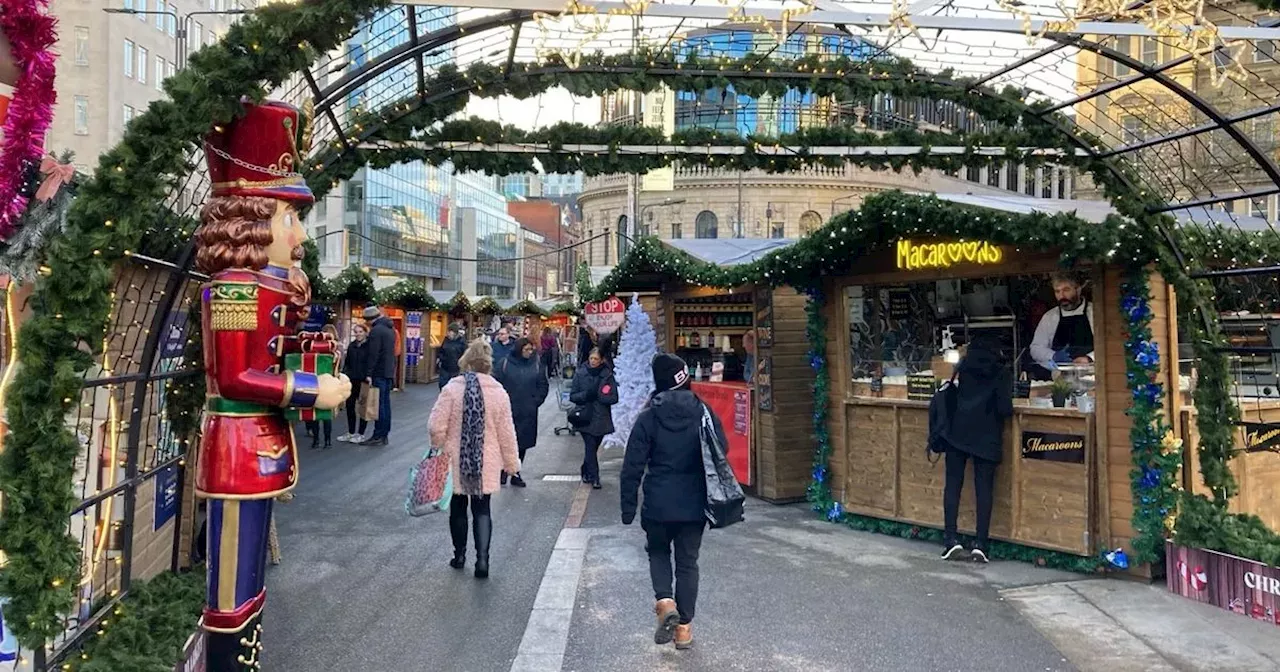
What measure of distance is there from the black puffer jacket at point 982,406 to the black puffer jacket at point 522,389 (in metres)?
5.23

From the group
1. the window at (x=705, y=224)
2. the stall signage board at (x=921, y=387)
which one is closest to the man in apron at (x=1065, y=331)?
the stall signage board at (x=921, y=387)

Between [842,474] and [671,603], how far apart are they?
3980 millimetres

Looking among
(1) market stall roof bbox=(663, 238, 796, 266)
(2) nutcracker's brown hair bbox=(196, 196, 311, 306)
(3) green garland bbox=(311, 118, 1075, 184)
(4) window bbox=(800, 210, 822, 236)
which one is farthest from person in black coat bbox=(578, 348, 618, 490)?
(4) window bbox=(800, 210, 822, 236)

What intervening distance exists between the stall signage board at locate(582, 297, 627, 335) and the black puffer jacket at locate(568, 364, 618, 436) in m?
4.92

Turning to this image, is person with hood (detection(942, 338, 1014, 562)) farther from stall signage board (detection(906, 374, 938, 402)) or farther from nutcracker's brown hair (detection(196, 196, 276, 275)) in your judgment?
nutcracker's brown hair (detection(196, 196, 276, 275))

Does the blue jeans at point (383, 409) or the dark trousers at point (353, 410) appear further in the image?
the dark trousers at point (353, 410)

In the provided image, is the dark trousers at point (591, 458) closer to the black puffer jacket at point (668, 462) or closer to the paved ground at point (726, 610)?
the paved ground at point (726, 610)

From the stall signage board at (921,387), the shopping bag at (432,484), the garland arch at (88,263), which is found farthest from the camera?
the stall signage board at (921,387)

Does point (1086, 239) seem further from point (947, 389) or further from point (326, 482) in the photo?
point (326, 482)

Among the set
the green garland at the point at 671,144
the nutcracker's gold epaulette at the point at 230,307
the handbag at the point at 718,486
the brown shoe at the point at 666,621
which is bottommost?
the brown shoe at the point at 666,621

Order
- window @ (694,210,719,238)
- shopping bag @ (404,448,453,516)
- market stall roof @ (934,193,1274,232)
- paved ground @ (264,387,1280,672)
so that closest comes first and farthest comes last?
1. paved ground @ (264,387,1280,672)
2. shopping bag @ (404,448,453,516)
3. market stall roof @ (934,193,1274,232)
4. window @ (694,210,719,238)

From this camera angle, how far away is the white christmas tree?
1428 cm

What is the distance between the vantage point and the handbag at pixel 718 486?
217 inches

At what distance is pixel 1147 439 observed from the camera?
274 inches
